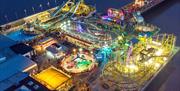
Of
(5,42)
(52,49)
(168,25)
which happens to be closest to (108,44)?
(52,49)

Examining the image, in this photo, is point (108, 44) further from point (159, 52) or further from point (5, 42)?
point (5, 42)

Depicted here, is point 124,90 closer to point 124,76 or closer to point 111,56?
point 124,76

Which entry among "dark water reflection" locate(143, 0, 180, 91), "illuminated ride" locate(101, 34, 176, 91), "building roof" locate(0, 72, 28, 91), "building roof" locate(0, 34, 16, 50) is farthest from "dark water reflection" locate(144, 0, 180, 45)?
"building roof" locate(0, 34, 16, 50)

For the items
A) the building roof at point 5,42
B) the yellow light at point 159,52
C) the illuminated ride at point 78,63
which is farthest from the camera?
the yellow light at point 159,52

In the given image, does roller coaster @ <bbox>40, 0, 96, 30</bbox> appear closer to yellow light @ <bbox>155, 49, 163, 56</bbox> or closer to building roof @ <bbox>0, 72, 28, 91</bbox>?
yellow light @ <bbox>155, 49, 163, 56</bbox>

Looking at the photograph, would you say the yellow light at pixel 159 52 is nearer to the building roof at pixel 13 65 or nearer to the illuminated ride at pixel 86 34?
the illuminated ride at pixel 86 34

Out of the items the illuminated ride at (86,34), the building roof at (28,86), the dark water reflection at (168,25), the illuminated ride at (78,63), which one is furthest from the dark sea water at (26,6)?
the building roof at (28,86)
